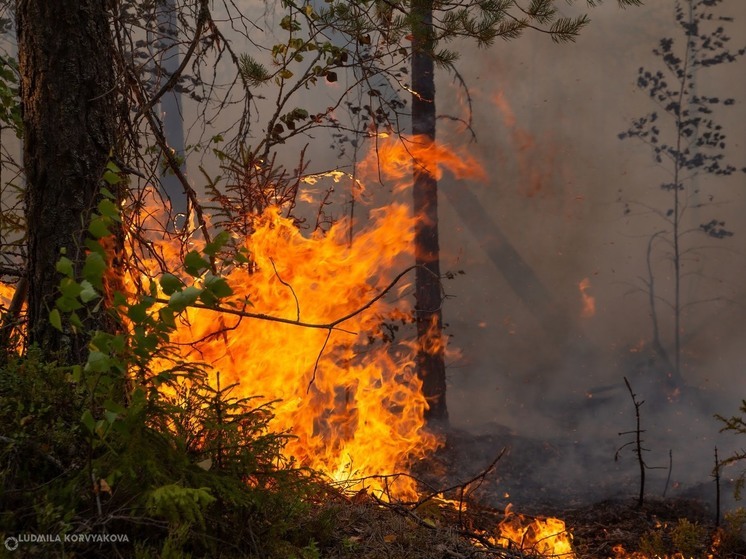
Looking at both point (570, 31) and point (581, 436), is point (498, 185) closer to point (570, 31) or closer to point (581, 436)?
point (581, 436)

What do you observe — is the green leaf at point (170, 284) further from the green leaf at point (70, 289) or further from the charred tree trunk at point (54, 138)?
the charred tree trunk at point (54, 138)

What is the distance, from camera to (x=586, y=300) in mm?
13922

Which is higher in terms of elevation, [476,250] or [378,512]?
[476,250]

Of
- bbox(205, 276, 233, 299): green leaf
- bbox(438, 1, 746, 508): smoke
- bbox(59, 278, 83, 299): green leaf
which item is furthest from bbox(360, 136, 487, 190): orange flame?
bbox(59, 278, 83, 299): green leaf

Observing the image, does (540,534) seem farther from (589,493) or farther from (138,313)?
(138,313)

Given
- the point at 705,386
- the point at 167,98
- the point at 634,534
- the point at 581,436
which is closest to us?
the point at 634,534

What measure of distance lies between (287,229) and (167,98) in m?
14.3

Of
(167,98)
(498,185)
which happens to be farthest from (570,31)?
(167,98)

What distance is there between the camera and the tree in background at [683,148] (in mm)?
13148

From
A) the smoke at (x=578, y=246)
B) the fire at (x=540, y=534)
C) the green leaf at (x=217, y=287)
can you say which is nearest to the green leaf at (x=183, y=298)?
the green leaf at (x=217, y=287)

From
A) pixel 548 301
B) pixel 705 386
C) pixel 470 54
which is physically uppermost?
pixel 470 54

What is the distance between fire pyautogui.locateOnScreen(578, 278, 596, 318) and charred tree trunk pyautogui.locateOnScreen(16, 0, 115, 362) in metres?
12.4

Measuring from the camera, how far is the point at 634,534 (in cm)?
517

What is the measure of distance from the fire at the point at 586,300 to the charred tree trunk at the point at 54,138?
12.4 m
